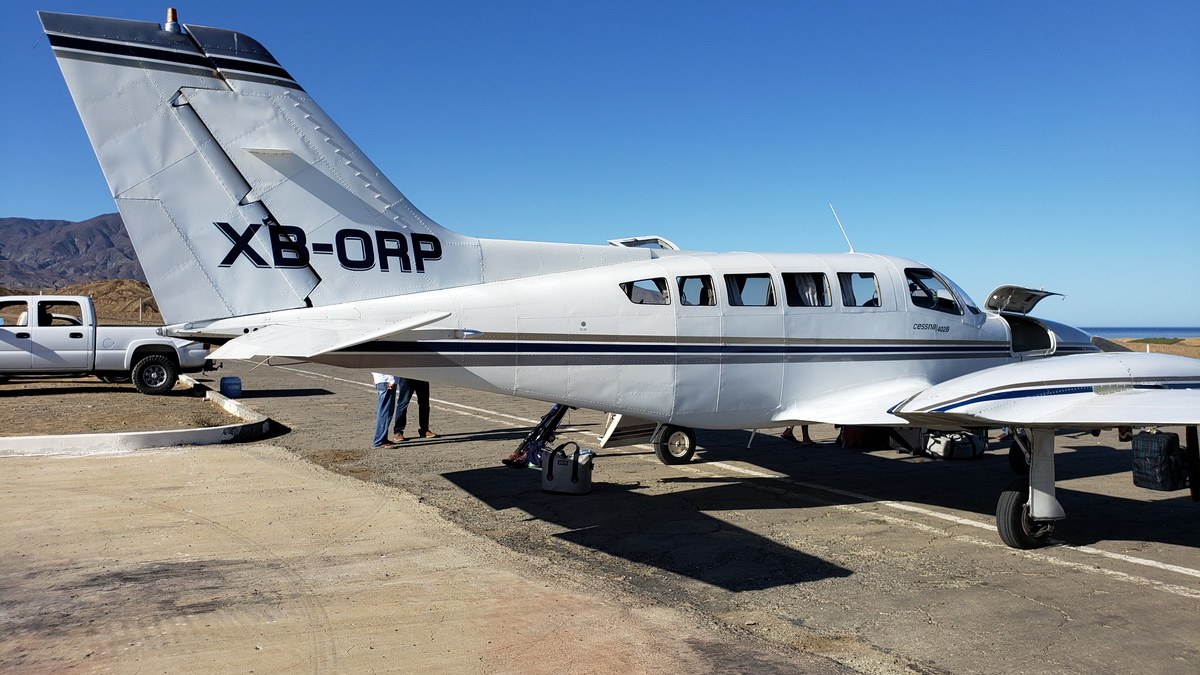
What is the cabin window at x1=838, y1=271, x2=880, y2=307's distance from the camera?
9070mm

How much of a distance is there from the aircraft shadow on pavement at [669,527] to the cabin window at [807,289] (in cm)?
244

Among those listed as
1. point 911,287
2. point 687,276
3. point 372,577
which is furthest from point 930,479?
point 372,577

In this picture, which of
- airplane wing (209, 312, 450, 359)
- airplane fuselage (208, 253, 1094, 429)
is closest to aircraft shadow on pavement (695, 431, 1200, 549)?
airplane fuselage (208, 253, 1094, 429)

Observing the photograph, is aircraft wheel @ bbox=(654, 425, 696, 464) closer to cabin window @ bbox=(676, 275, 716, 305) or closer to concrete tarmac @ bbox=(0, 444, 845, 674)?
cabin window @ bbox=(676, 275, 716, 305)

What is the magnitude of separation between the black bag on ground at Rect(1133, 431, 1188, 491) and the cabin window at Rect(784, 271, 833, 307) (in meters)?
4.23

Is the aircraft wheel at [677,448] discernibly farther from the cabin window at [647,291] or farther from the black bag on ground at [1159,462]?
the black bag on ground at [1159,462]

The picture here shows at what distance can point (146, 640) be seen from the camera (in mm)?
5020

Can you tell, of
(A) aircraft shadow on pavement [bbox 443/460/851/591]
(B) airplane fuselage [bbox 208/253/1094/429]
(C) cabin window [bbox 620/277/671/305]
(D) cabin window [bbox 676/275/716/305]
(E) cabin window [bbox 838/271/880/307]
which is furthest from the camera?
(E) cabin window [bbox 838/271/880/307]

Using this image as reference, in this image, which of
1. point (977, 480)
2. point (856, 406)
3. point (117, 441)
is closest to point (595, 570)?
point (856, 406)

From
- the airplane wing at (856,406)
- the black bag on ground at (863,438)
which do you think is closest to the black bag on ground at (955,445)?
the black bag on ground at (863,438)

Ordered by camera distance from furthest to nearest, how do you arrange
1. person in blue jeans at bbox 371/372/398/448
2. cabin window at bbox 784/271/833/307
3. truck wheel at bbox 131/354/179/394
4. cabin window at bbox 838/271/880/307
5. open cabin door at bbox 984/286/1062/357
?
truck wheel at bbox 131/354/179/394
person in blue jeans at bbox 371/372/398/448
open cabin door at bbox 984/286/1062/357
cabin window at bbox 838/271/880/307
cabin window at bbox 784/271/833/307

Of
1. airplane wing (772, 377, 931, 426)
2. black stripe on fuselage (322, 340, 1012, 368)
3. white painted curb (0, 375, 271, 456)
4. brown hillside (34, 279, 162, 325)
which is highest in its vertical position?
brown hillside (34, 279, 162, 325)

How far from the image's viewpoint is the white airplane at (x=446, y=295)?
7.05 metres

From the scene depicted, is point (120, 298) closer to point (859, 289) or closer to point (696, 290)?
point (696, 290)
